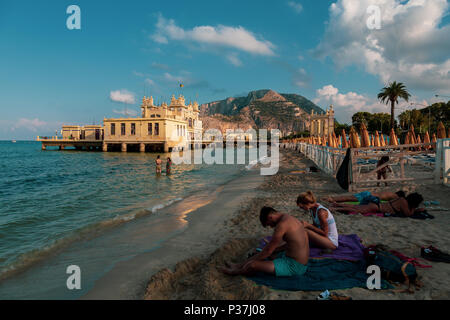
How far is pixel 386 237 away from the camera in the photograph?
199 inches

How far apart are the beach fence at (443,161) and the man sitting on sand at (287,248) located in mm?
8402

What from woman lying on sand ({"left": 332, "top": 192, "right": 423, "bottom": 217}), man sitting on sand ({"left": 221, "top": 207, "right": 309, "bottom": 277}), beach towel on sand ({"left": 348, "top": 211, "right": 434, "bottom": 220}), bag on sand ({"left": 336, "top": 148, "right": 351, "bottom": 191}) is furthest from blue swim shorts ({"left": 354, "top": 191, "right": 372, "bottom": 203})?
man sitting on sand ({"left": 221, "top": 207, "right": 309, "bottom": 277})

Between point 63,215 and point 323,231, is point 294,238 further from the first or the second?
point 63,215

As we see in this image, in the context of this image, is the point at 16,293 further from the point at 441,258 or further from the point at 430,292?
the point at 441,258

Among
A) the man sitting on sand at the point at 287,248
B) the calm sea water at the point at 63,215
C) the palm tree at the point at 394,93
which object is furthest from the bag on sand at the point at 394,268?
the palm tree at the point at 394,93

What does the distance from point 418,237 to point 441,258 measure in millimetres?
1184

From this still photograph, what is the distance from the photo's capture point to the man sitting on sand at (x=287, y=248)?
340 centimetres

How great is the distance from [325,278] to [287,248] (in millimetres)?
622

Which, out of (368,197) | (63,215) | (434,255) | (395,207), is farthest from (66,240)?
(395,207)

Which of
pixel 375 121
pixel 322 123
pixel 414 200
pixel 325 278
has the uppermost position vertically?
pixel 375 121

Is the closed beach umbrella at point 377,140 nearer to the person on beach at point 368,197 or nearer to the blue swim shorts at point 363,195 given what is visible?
the person on beach at point 368,197

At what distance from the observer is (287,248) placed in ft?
11.6

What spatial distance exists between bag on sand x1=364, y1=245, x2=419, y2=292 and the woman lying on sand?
3.39 m
